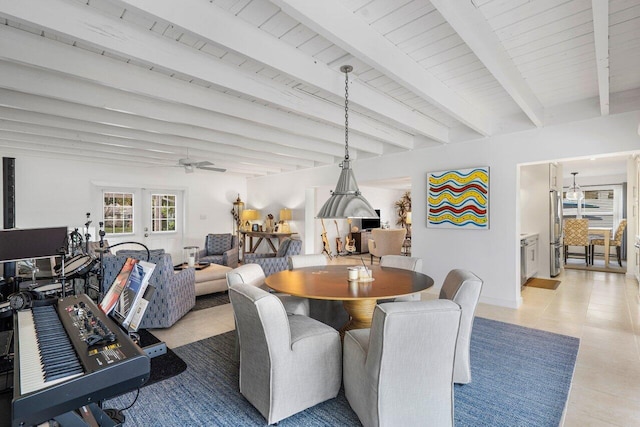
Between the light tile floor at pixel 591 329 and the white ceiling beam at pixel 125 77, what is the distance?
2.35 metres

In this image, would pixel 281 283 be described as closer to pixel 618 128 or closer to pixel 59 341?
pixel 59 341

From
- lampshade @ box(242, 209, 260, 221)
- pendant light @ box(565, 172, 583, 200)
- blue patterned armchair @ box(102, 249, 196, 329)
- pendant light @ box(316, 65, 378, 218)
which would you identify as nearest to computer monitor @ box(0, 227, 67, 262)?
blue patterned armchair @ box(102, 249, 196, 329)

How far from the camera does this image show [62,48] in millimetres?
2369

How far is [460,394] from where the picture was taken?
7.35 feet

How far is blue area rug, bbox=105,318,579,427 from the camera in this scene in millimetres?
1989

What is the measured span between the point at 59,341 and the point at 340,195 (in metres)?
2.09

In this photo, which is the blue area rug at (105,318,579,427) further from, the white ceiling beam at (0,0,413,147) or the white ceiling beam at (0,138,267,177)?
the white ceiling beam at (0,138,267,177)

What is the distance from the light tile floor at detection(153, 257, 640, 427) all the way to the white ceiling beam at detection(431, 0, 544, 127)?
2.37 metres

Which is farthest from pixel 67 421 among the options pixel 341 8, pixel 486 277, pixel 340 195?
pixel 486 277

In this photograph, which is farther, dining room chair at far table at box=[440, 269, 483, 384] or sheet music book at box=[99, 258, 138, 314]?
dining room chair at far table at box=[440, 269, 483, 384]

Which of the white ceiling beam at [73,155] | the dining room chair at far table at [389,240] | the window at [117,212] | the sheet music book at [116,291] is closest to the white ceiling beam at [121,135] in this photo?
the white ceiling beam at [73,155]

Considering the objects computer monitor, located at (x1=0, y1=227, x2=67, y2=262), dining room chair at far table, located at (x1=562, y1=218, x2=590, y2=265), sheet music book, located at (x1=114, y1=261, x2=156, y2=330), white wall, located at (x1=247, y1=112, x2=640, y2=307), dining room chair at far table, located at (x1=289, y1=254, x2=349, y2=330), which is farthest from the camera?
dining room chair at far table, located at (x1=562, y1=218, x2=590, y2=265)

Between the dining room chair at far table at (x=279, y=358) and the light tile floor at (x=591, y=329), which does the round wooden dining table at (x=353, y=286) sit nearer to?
the dining room chair at far table at (x=279, y=358)

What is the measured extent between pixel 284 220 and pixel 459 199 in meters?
4.20
